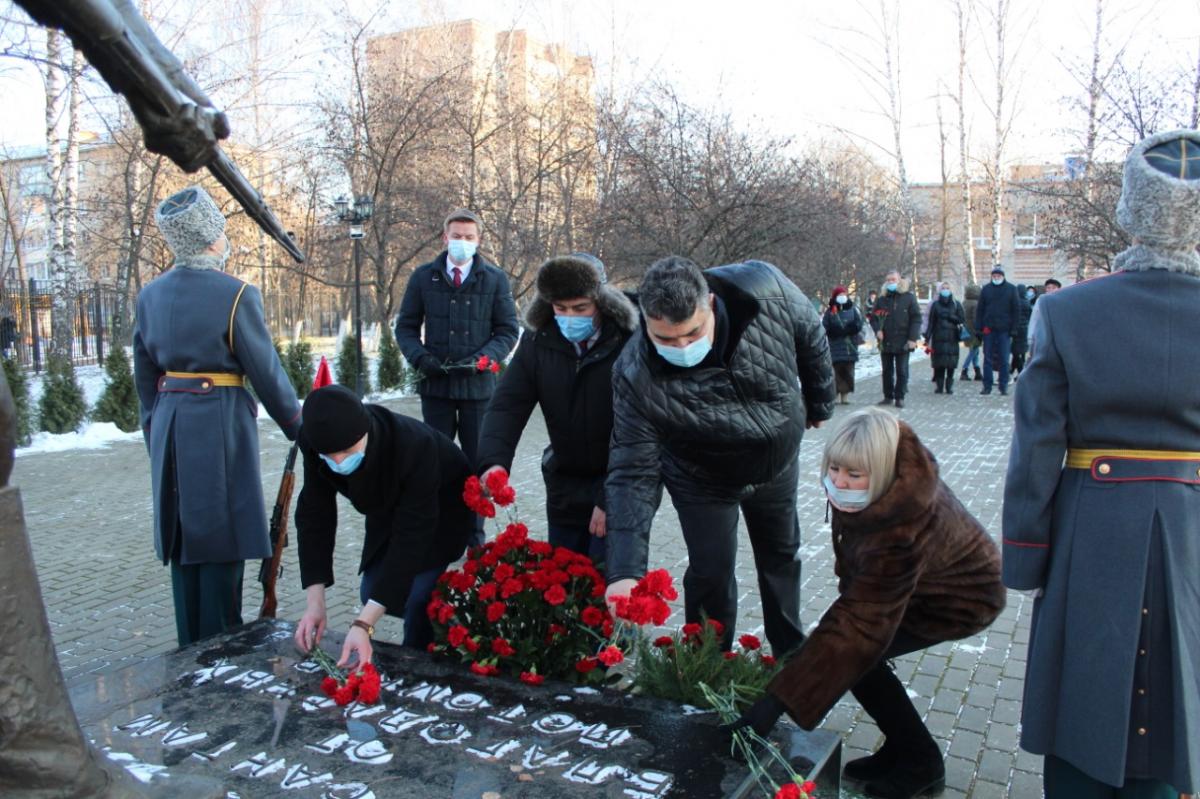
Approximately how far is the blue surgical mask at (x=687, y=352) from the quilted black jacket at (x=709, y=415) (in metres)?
0.07

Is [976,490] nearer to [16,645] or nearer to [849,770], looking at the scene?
[849,770]

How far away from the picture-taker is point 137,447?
10.5 meters

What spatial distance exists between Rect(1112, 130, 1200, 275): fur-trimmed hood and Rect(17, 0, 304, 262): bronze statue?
2.12 metres

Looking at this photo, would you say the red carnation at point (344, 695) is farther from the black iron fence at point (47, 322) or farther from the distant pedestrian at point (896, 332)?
the black iron fence at point (47, 322)

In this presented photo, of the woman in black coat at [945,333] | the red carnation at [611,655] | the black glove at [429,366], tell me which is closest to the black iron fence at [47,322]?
the black glove at [429,366]

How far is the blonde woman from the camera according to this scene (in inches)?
101

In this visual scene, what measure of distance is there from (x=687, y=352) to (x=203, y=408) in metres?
1.85

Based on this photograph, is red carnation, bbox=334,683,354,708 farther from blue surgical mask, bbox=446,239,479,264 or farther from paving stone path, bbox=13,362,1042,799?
blue surgical mask, bbox=446,239,479,264

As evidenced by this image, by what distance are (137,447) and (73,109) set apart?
21.6 feet

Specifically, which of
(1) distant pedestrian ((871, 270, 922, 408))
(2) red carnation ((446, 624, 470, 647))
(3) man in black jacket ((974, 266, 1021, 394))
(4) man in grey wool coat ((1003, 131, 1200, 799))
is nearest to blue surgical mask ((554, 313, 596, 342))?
(2) red carnation ((446, 624, 470, 647))

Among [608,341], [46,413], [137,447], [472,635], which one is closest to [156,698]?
[472,635]

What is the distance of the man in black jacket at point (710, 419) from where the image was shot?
3039mm

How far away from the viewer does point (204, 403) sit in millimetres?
3594

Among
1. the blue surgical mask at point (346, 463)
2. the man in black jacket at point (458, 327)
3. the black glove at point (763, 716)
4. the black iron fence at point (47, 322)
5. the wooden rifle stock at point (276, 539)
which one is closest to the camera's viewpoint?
the black glove at point (763, 716)
